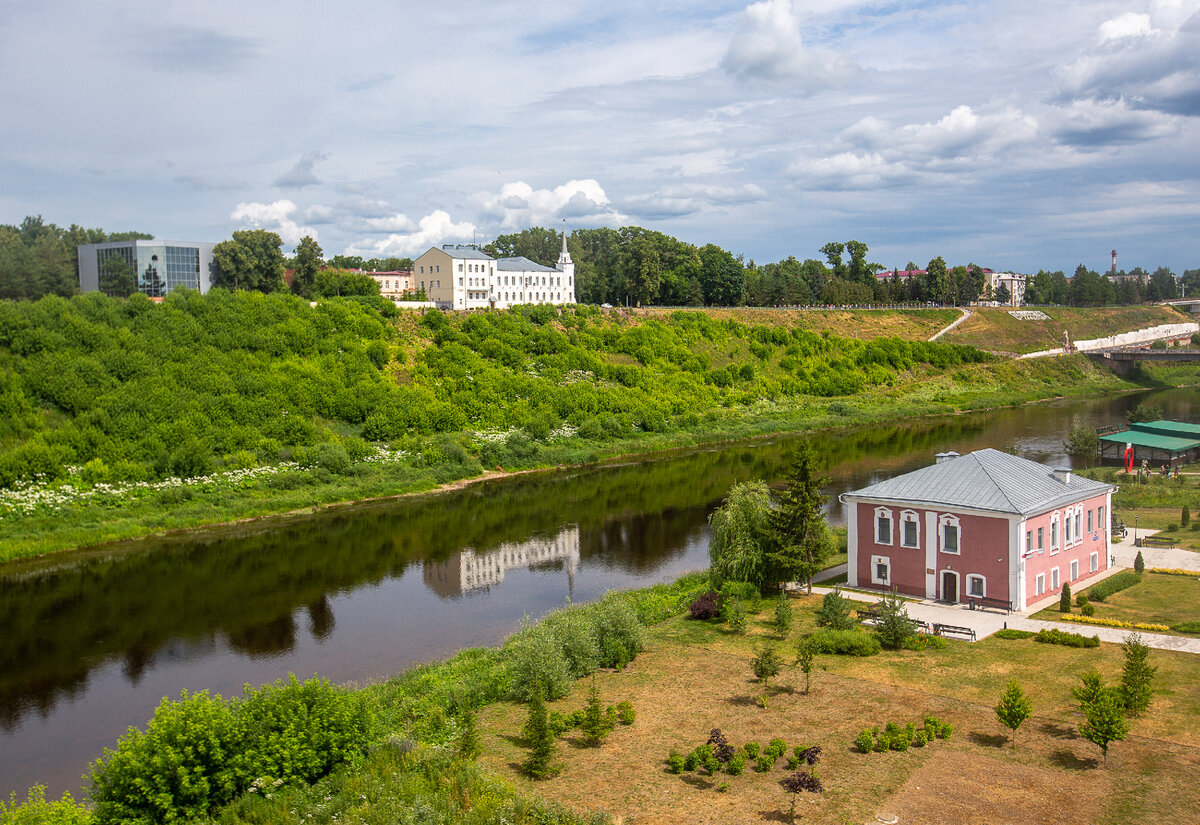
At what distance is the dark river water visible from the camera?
961 inches

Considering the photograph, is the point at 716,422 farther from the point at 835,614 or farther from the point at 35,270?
the point at 35,270

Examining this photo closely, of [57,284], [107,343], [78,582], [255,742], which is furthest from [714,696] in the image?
[57,284]

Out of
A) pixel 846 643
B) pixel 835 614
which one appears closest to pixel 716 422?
pixel 835 614

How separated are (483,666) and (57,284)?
6011 cm

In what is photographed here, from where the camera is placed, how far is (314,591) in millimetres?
32781

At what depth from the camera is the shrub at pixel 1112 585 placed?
92.0 ft

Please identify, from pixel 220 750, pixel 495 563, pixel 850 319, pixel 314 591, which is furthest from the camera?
pixel 850 319

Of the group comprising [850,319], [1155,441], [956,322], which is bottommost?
[1155,441]

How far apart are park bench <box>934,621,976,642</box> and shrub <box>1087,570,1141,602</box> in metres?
5.54

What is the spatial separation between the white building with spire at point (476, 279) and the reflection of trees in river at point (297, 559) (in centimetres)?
3185

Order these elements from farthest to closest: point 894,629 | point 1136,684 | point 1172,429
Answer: point 1172,429, point 894,629, point 1136,684

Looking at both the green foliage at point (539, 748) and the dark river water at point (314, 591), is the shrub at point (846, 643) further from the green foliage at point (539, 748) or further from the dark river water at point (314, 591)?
the dark river water at point (314, 591)

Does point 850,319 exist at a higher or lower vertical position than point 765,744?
higher

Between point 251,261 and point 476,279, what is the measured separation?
20374 mm
